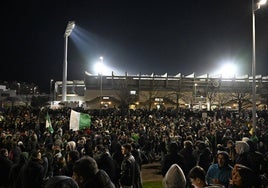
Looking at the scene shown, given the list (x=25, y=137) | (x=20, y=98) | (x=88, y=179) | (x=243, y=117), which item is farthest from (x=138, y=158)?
(x=20, y=98)

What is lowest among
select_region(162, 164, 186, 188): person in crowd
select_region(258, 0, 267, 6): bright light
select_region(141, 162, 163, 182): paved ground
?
select_region(141, 162, 163, 182): paved ground

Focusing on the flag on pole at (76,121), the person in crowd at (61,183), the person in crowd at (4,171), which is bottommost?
the person in crowd at (4,171)

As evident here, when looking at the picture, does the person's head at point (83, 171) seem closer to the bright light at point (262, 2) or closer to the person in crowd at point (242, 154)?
the person in crowd at point (242, 154)

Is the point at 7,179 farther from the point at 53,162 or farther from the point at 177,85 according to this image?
the point at 177,85

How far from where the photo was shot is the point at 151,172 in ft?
49.5

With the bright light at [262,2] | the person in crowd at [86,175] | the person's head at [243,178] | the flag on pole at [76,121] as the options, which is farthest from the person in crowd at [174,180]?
the bright light at [262,2]

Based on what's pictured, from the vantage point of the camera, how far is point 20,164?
24.4 ft

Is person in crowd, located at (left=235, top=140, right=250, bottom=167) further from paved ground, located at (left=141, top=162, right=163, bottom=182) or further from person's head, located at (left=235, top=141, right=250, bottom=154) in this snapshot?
paved ground, located at (left=141, top=162, right=163, bottom=182)

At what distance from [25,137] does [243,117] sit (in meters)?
21.2

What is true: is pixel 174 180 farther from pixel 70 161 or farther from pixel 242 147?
pixel 242 147

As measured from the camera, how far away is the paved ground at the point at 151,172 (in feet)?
45.1

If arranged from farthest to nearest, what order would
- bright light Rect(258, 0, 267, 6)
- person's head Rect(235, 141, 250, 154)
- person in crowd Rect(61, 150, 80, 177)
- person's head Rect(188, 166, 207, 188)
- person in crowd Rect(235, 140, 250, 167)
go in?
bright light Rect(258, 0, 267, 6), person's head Rect(235, 141, 250, 154), person in crowd Rect(235, 140, 250, 167), person in crowd Rect(61, 150, 80, 177), person's head Rect(188, 166, 207, 188)

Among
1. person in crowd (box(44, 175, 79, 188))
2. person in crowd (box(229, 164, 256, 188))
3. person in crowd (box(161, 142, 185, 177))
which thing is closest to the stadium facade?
person in crowd (box(161, 142, 185, 177))

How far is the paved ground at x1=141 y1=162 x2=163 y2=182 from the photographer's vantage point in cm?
1374
